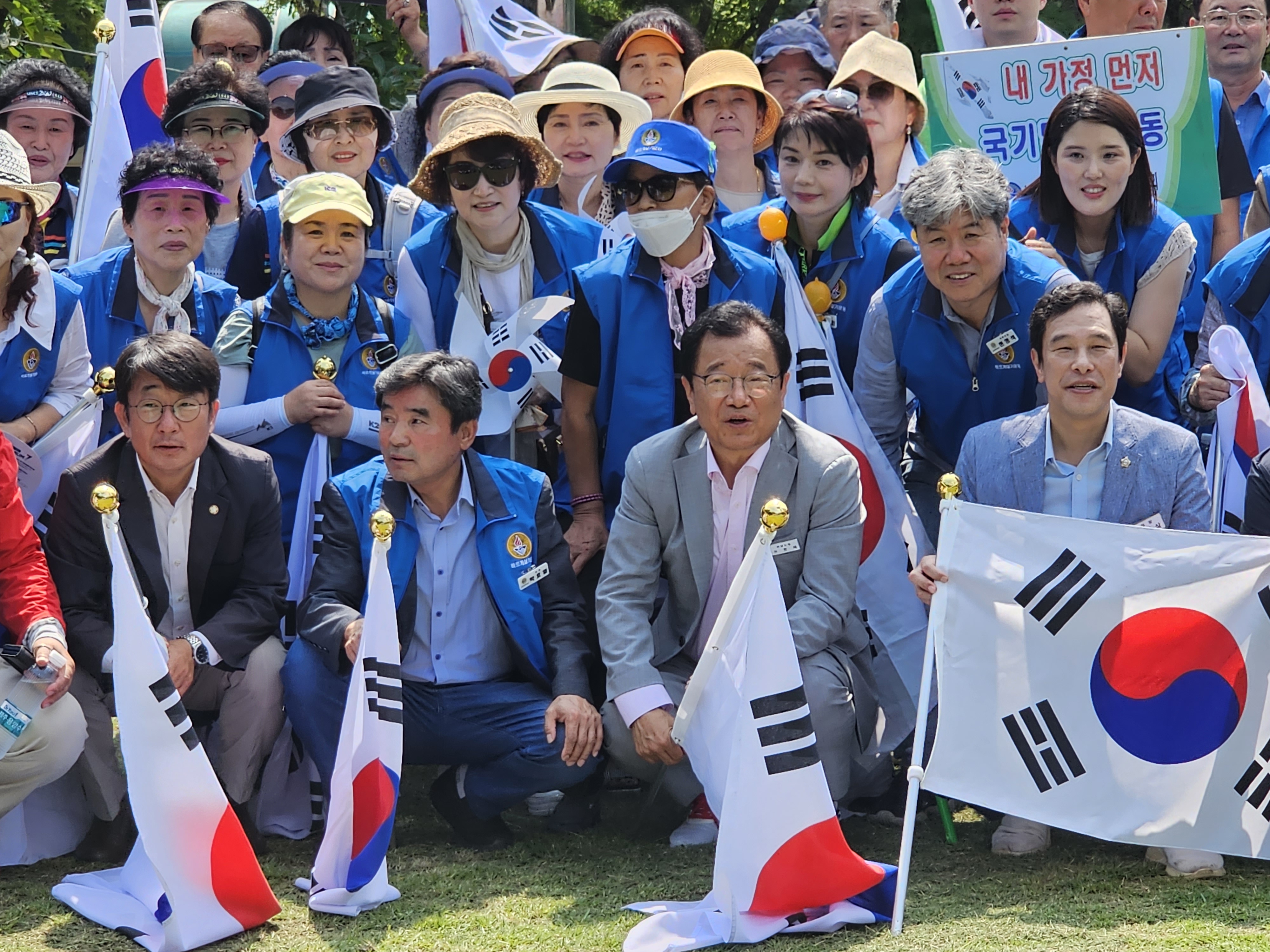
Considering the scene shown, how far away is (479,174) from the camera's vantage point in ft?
20.2

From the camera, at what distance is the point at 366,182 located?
6.70 m

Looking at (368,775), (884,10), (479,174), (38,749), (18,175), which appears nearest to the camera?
(368,775)

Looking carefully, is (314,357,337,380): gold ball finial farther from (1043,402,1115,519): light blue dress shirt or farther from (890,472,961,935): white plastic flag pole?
(1043,402,1115,519): light blue dress shirt

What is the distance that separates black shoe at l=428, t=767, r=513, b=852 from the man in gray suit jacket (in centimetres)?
48

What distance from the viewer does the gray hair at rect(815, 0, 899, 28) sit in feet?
26.5

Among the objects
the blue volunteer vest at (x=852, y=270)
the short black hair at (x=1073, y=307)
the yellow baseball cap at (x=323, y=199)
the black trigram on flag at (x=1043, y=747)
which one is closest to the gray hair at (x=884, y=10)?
the blue volunteer vest at (x=852, y=270)

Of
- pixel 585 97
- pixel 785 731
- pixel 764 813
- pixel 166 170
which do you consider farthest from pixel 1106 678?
pixel 166 170

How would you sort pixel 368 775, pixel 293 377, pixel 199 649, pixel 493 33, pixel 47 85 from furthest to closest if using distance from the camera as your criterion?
pixel 493 33 → pixel 47 85 → pixel 293 377 → pixel 199 649 → pixel 368 775

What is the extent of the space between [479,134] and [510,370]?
0.90m

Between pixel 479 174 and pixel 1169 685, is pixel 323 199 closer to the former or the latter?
pixel 479 174

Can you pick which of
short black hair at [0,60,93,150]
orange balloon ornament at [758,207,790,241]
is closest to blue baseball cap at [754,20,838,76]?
orange balloon ornament at [758,207,790,241]

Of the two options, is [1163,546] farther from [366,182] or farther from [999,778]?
[366,182]

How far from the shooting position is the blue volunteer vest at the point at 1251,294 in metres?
5.73

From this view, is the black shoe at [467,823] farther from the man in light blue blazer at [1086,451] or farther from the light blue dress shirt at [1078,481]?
the light blue dress shirt at [1078,481]
